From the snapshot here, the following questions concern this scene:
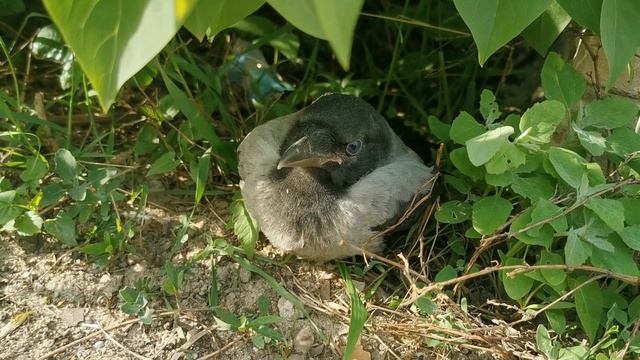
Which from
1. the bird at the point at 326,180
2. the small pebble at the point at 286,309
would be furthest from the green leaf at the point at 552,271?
the small pebble at the point at 286,309

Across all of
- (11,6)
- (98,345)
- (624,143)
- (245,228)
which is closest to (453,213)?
(624,143)

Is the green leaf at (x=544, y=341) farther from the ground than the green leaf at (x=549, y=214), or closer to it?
closer to it

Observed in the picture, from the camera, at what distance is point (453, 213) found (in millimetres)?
2193

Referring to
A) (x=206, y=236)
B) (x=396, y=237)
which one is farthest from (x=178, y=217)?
(x=396, y=237)

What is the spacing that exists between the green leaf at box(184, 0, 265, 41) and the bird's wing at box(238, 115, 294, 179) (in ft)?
2.14

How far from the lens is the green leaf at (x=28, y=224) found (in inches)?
85.4

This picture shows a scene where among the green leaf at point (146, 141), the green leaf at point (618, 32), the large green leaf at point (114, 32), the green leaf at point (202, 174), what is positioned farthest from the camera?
the green leaf at point (146, 141)

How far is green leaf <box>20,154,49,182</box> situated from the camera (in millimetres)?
2225

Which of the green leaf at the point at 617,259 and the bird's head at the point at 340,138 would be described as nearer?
the green leaf at the point at 617,259

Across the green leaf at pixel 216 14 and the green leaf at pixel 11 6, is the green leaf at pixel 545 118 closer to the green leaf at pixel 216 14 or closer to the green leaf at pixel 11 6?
the green leaf at pixel 216 14

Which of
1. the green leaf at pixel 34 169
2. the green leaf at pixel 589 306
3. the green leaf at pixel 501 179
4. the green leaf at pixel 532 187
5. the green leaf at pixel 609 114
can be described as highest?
the green leaf at pixel 609 114

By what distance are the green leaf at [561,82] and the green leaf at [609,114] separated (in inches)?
2.7

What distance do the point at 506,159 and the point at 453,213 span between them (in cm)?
30

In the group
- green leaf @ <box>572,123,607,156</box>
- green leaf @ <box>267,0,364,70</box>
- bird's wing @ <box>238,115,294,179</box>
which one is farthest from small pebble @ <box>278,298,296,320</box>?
green leaf @ <box>267,0,364,70</box>
